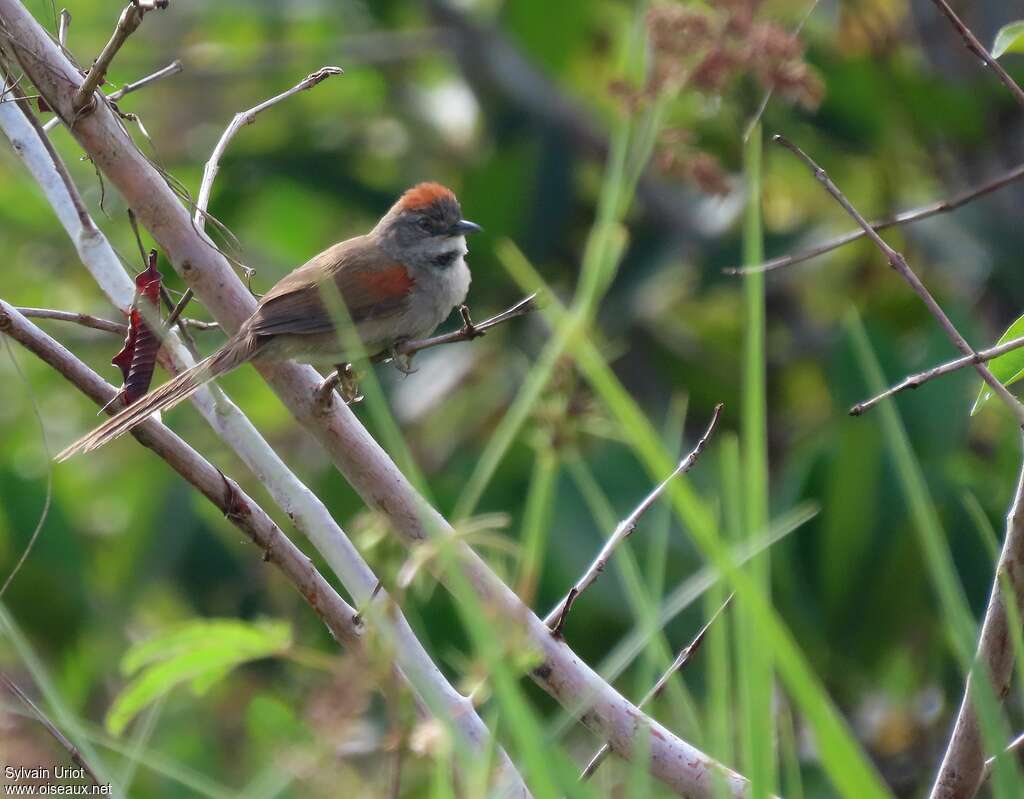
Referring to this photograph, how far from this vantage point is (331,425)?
9.50 ft

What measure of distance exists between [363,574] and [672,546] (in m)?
3.34

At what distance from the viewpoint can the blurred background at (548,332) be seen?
5.64 m

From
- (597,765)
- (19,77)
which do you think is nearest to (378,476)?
(597,765)

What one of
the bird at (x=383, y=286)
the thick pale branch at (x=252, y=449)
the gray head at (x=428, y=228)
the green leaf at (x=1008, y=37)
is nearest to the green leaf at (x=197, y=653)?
the thick pale branch at (x=252, y=449)

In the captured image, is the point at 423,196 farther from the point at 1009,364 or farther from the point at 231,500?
the point at 1009,364

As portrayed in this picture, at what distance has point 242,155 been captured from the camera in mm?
8273

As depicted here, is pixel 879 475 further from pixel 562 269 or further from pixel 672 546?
pixel 562 269

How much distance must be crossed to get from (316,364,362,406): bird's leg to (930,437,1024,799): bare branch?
1.40 metres

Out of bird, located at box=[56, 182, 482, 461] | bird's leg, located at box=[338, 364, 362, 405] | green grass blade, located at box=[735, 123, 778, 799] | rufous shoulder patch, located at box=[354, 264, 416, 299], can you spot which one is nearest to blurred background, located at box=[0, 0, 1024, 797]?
bird, located at box=[56, 182, 482, 461]

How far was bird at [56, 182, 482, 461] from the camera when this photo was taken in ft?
14.3

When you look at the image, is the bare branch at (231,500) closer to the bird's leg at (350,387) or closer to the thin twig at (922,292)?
the bird's leg at (350,387)

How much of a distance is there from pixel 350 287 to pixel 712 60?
2940 millimetres

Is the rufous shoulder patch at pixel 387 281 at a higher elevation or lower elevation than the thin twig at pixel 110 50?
lower

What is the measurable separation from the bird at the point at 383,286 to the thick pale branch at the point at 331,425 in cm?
90
